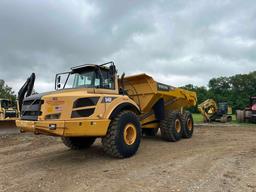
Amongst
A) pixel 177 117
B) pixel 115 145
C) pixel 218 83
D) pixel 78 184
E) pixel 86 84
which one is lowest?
pixel 78 184

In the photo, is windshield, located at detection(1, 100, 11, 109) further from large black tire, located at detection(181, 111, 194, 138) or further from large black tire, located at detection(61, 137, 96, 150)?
large black tire, located at detection(181, 111, 194, 138)

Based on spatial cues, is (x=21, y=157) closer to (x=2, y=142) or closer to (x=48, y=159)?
(x=48, y=159)

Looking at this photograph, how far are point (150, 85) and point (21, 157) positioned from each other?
4.57m

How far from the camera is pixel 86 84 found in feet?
25.3

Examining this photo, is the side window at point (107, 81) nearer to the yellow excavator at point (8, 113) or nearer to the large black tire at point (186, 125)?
the large black tire at point (186, 125)

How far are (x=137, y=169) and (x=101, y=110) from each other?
1621 millimetres

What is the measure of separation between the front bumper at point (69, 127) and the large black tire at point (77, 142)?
7.34 ft

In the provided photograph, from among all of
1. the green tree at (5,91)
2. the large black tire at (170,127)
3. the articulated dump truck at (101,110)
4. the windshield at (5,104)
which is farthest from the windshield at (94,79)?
the green tree at (5,91)

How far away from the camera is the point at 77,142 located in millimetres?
9062

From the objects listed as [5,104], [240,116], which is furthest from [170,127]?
[240,116]

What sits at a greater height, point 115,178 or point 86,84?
point 86,84

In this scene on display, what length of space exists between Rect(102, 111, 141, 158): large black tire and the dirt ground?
247 millimetres

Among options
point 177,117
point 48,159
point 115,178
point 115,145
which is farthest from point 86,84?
point 177,117

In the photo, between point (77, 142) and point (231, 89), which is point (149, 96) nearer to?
point (77, 142)
